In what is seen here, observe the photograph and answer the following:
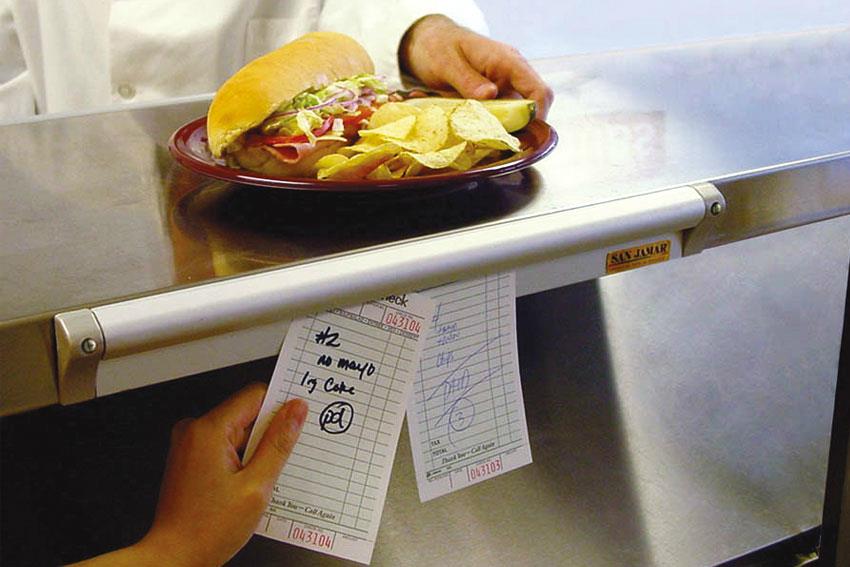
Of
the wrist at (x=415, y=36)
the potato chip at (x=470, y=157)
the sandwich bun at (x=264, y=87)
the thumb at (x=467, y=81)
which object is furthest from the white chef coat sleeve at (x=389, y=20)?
the potato chip at (x=470, y=157)

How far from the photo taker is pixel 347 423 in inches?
34.2

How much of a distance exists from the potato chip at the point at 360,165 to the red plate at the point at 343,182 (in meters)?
0.02

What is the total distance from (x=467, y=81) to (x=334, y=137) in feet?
0.90

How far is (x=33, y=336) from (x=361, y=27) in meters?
0.83

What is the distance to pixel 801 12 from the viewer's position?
273cm

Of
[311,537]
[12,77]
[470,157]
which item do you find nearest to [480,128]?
[470,157]

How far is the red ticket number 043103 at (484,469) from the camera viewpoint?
3.17 ft

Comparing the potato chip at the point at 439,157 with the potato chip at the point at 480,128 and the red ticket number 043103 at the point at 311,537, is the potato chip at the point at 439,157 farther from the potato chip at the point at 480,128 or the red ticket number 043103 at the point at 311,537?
the red ticket number 043103 at the point at 311,537

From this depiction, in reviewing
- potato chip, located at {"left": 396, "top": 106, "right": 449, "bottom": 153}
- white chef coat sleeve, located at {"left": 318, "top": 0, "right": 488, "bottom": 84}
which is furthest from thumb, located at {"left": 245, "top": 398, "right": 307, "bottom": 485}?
white chef coat sleeve, located at {"left": 318, "top": 0, "right": 488, "bottom": 84}

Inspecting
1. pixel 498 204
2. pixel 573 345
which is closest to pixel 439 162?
pixel 498 204

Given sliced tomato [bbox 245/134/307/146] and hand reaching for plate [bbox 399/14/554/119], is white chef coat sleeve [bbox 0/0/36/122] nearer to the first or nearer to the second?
hand reaching for plate [bbox 399/14/554/119]

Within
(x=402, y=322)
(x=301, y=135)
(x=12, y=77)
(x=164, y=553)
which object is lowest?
(x=12, y=77)

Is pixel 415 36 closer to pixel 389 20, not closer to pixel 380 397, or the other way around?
pixel 389 20

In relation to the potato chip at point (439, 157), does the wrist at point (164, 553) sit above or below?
below
